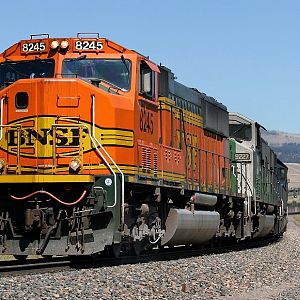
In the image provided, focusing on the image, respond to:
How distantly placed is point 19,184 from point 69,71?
2289 millimetres

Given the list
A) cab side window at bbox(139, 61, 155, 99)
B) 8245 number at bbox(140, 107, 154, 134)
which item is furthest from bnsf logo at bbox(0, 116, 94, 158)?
cab side window at bbox(139, 61, 155, 99)

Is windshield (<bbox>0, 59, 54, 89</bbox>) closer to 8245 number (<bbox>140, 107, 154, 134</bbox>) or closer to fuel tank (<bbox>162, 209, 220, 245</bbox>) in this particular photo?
8245 number (<bbox>140, 107, 154, 134</bbox>)

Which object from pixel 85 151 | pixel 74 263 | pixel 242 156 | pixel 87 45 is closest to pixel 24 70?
pixel 87 45

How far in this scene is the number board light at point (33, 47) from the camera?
13.8m

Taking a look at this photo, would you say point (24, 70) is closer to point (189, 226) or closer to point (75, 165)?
point (75, 165)

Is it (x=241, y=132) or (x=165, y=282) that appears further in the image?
(x=241, y=132)

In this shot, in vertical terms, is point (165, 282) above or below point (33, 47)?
below

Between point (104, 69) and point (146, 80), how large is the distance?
867mm

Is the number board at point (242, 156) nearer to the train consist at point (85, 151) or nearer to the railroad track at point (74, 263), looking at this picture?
the railroad track at point (74, 263)

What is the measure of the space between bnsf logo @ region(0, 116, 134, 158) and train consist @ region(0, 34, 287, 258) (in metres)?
0.02

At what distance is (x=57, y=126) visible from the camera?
1279 cm

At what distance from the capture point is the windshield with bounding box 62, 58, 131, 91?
44.6ft

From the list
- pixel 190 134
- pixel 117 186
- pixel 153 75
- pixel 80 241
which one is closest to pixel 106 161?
pixel 117 186

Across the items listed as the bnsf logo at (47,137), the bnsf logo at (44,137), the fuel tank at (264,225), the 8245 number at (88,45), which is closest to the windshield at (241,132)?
the fuel tank at (264,225)
